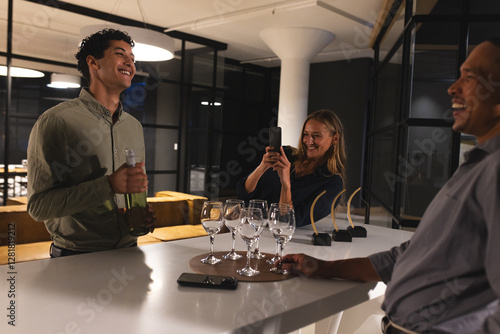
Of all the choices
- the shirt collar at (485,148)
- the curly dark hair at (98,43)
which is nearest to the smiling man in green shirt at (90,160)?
the curly dark hair at (98,43)

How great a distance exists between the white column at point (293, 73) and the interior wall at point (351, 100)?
5.43ft

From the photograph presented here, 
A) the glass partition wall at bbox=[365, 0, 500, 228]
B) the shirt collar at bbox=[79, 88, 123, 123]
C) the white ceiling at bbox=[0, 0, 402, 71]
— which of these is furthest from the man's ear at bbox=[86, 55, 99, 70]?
the white ceiling at bbox=[0, 0, 402, 71]

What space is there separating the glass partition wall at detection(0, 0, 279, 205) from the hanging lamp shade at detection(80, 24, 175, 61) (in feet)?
6.42

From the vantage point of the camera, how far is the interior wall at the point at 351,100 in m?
8.84

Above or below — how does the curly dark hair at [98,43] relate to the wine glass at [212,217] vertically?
above

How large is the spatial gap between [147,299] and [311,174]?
150cm

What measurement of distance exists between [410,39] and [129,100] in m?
5.14

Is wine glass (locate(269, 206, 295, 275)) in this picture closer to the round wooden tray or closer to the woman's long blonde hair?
the round wooden tray

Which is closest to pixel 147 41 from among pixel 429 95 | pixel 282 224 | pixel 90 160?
pixel 429 95

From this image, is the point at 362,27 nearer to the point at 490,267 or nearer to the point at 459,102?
the point at 459,102

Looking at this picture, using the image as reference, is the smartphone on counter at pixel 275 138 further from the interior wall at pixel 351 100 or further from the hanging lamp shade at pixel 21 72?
the interior wall at pixel 351 100

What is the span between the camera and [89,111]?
1828 millimetres

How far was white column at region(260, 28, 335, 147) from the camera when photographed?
7.26m

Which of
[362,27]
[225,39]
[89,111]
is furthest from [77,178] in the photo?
[225,39]
